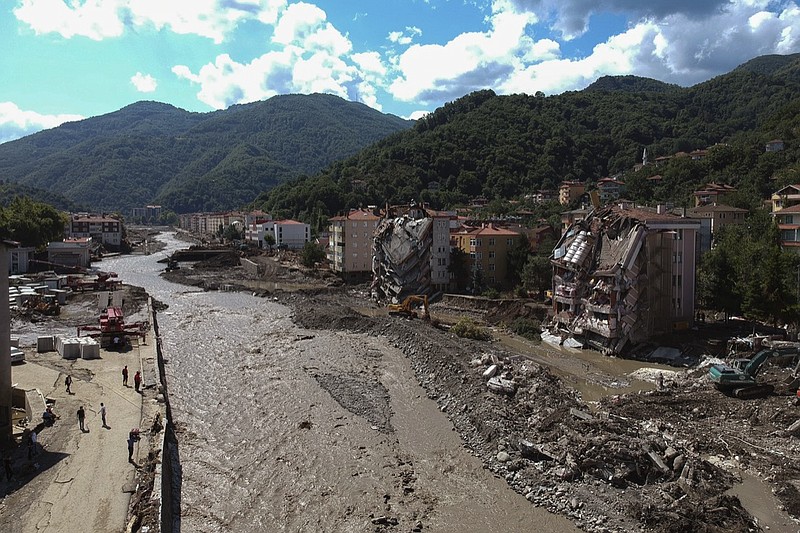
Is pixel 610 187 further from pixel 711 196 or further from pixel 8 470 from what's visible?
pixel 8 470

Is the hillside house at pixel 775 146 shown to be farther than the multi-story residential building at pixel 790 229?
Yes

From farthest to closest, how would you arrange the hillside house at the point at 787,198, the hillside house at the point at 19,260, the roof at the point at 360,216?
1. the hillside house at the point at 19,260
2. the roof at the point at 360,216
3. the hillside house at the point at 787,198

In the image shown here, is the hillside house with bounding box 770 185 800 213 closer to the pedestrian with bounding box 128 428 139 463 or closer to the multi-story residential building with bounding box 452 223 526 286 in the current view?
the multi-story residential building with bounding box 452 223 526 286

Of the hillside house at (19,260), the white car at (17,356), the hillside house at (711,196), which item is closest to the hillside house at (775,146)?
the hillside house at (711,196)

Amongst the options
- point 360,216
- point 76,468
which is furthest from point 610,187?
point 76,468

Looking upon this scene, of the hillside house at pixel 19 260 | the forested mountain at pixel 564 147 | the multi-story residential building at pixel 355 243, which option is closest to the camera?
the multi-story residential building at pixel 355 243

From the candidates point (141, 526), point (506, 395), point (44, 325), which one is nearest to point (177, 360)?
point (44, 325)

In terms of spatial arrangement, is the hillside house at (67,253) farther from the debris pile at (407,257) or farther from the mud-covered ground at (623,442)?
the mud-covered ground at (623,442)
